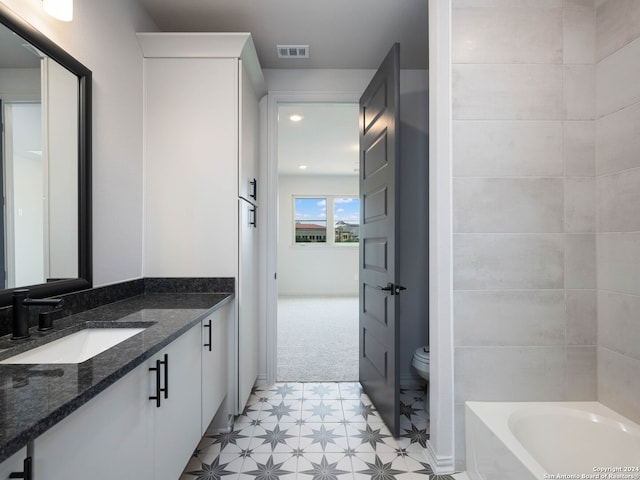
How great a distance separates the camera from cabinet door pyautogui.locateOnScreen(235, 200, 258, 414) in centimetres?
219

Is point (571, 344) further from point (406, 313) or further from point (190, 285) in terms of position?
point (190, 285)

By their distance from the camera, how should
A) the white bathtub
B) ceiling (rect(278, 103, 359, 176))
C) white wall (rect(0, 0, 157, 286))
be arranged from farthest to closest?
ceiling (rect(278, 103, 359, 176)) → white wall (rect(0, 0, 157, 286)) → the white bathtub

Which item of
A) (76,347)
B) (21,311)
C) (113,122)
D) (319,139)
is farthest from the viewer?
(319,139)

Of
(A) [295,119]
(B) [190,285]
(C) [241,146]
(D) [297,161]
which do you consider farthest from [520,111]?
(D) [297,161]

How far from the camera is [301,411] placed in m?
2.36

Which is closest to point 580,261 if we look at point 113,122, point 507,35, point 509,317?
point 509,317

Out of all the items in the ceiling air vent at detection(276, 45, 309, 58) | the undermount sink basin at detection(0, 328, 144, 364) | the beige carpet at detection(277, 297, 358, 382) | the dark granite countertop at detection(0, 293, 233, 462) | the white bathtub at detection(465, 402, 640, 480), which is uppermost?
the ceiling air vent at detection(276, 45, 309, 58)

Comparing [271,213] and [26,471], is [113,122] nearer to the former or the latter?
[271,213]

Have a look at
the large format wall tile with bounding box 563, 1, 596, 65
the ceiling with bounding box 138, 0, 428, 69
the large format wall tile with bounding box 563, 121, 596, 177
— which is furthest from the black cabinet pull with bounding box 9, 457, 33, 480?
the large format wall tile with bounding box 563, 1, 596, 65

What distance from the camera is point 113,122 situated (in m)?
1.85

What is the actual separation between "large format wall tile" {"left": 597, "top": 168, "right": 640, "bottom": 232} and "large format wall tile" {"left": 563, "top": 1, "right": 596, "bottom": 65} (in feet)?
2.03

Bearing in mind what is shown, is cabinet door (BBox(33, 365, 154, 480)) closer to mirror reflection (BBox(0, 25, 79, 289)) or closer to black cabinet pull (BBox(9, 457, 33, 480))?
black cabinet pull (BBox(9, 457, 33, 480))

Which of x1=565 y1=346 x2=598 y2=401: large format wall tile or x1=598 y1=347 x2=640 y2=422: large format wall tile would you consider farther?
x1=565 y1=346 x2=598 y2=401: large format wall tile

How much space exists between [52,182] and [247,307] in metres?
1.30
